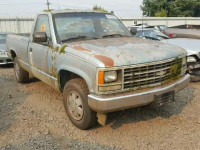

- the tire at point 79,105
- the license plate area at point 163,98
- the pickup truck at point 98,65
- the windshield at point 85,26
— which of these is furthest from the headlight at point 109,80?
the windshield at point 85,26

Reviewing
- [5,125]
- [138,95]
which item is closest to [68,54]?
[138,95]

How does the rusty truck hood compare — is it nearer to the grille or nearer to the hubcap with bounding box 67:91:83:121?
the grille

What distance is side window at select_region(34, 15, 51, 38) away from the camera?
431cm

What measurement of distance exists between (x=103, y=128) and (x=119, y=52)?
1286 millimetres

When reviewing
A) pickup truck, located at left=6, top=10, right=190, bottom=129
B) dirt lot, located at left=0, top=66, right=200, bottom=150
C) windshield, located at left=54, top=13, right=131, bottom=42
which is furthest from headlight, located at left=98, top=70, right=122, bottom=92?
windshield, located at left=54, top=13, right=131, bottom=42

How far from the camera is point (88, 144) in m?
3.26

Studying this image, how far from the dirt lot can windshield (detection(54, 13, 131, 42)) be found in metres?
1.46

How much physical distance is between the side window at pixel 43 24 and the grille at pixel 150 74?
187 centimetres

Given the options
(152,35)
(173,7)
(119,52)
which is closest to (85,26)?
(119,52)

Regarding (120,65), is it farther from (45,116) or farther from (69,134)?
(45,116)

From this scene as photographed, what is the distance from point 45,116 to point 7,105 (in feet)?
3.53

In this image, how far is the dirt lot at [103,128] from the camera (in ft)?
10.6

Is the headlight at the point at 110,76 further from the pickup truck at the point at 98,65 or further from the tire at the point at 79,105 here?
the tire at the point at 79,105

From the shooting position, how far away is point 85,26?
4.24 m
